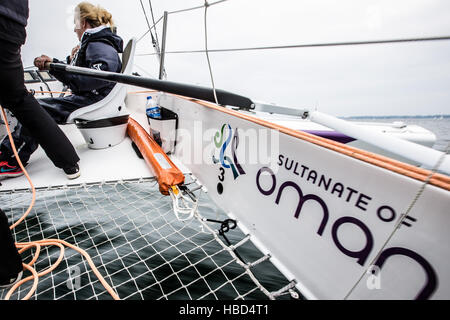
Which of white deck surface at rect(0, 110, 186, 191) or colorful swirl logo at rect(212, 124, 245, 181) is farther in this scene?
white deck surface at rect(0, 110, 186, 191)

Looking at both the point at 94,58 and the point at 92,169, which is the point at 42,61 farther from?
the point at 92,169

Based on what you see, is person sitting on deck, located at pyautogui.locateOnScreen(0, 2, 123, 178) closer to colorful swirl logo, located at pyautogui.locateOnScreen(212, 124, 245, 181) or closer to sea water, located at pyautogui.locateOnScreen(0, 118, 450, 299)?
sea water, located at pyautogui.locateOnScreen(0, 118, 450, 299)

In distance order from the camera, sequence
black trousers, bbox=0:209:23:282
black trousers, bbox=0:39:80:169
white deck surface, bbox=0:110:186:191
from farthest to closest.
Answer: white deck surface, bbox=0:110:186:191 < black trousers, bbox=0:39:80:169 < black trousers, bbox=0:209:23:282

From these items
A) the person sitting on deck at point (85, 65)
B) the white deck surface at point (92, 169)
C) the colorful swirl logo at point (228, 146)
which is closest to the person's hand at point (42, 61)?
the person sitting on deck at point (85, 65)

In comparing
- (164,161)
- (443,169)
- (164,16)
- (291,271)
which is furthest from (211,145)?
(164,16)

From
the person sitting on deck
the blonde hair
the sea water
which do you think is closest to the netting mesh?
the sea water

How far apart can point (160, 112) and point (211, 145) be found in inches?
36.4

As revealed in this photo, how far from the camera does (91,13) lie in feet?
5.44

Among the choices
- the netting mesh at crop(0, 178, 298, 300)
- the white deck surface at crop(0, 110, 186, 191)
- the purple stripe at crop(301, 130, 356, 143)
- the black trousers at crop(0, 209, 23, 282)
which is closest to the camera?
the black trousers at crop(0, 209, 23, 282)

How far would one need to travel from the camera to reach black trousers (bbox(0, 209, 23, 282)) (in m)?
0.71

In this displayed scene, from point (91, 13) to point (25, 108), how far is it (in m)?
1.07

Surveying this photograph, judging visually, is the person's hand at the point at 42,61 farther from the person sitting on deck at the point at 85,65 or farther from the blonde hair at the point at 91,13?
the blonde hair at the point at 91,13
